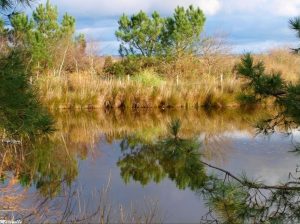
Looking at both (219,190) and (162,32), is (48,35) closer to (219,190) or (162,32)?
(162,32)

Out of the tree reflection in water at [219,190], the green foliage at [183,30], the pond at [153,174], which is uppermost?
the green foliage at [183,30]

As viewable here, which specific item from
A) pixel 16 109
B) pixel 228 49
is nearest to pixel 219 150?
pixel 16 109

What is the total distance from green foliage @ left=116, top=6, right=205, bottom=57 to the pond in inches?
428

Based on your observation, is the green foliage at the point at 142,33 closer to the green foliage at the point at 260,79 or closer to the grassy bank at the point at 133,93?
the grassy bank at the point at 133,93

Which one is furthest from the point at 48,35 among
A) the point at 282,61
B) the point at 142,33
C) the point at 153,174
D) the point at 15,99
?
the point at 15,99

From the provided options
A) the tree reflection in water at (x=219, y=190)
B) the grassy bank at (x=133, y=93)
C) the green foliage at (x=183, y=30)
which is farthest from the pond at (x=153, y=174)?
the green foliage at (x=183, y=30)

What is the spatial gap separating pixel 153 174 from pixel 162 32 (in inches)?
693

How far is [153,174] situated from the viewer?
6.23 m

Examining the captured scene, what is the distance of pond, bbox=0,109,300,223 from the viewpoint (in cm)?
278

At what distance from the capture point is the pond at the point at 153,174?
9.12ft

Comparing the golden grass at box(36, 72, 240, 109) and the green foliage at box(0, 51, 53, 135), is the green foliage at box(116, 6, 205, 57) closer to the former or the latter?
the golden grass at box(36, 72, 240, 109)

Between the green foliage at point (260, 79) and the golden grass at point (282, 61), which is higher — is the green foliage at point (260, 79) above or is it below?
above

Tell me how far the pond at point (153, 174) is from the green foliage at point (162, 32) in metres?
10.9

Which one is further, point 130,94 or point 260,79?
point 130,94
